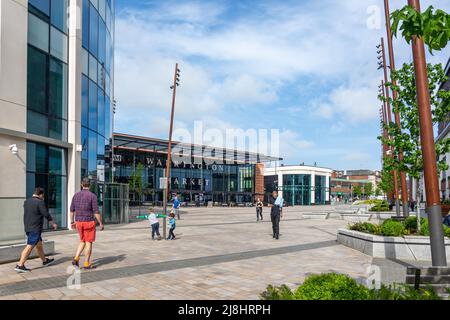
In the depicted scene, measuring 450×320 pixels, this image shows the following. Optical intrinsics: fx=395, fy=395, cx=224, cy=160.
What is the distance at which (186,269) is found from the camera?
9.00 m

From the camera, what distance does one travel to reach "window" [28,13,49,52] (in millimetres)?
16219

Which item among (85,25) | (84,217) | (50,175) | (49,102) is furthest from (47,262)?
(85,25)

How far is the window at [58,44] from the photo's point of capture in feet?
58.5

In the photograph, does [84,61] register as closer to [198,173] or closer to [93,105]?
[93,105]

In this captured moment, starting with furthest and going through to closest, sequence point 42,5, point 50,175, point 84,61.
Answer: point 84,61 → point 50,175 → point 42,5

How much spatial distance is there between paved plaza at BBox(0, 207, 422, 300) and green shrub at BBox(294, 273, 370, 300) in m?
2.38

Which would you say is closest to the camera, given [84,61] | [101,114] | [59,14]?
[59,14]

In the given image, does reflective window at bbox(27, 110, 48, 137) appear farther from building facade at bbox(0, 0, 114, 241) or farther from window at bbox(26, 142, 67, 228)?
window at bbox(26, 142, 67, 228)

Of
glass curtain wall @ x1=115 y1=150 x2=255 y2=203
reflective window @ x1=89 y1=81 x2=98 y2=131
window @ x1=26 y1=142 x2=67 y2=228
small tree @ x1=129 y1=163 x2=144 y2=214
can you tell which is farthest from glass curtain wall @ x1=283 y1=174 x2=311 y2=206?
window @ x1=26 y1=142 x2=67 y2=228

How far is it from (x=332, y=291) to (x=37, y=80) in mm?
16013

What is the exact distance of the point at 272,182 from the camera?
279 ft
